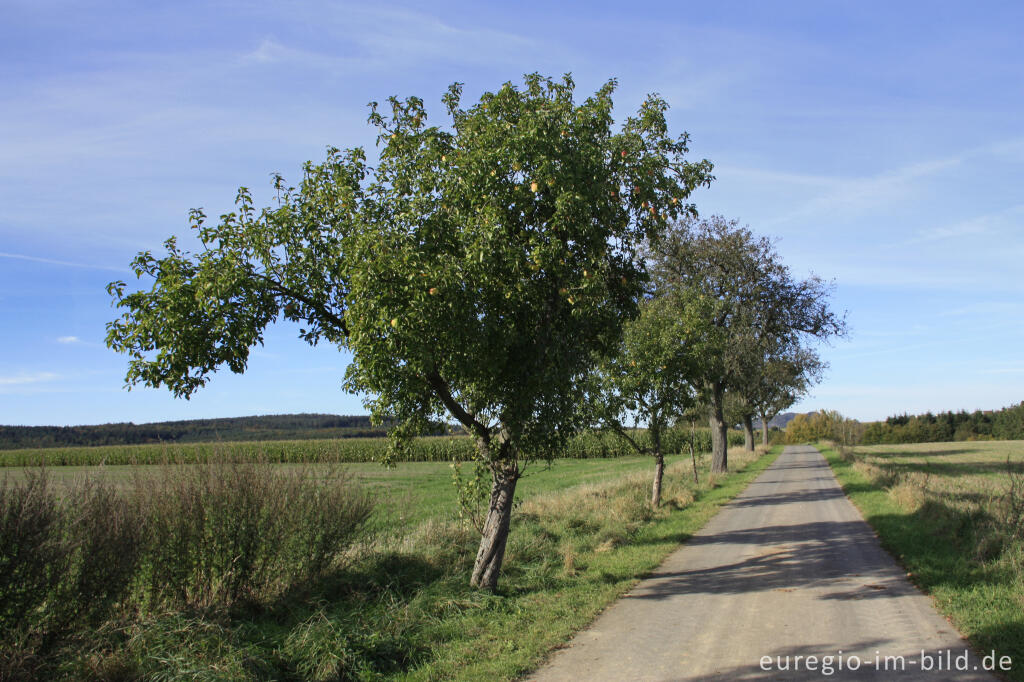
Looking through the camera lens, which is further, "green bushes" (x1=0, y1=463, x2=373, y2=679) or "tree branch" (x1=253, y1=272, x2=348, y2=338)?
"tree branch" (x1=253, y1=272, x2=348, y2=338)

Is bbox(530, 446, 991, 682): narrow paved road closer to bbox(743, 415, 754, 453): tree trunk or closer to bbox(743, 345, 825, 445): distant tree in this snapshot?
bbox(743, 345, 825, 445): distant tree

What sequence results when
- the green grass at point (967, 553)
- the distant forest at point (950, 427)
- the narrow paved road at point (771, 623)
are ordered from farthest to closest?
the distant forest at point (950, 427), the green grass at point (967, 553), the narrow paved road at point (771, 623)

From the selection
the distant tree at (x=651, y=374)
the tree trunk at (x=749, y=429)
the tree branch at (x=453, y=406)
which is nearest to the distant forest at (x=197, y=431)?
the tree branch at (x=453, y=406)

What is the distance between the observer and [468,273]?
306 inches

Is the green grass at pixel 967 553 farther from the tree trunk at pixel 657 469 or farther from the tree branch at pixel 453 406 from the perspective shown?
the tree branch at pixel 453 406

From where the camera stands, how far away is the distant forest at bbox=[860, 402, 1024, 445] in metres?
94.4

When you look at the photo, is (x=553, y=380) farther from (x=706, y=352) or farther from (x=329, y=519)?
(x=706, y=352)

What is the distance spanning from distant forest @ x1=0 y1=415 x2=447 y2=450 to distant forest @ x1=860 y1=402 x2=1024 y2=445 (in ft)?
273

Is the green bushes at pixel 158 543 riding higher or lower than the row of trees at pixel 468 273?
lower

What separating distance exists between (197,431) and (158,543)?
370cm

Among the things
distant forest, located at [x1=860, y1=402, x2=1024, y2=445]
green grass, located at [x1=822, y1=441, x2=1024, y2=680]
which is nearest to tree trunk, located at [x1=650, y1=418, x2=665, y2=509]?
green grass, located at [x1=822, y1=441, x2=1024, y2=680]

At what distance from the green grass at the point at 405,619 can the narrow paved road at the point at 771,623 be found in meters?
0.48

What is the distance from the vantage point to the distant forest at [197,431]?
9125 millimetres

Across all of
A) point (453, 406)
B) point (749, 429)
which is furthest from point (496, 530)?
point (749, 429)
